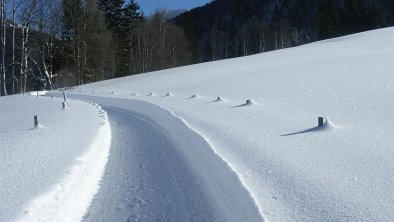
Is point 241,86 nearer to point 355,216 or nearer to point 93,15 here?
point 355,216

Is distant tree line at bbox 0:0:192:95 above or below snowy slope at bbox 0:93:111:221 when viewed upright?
above

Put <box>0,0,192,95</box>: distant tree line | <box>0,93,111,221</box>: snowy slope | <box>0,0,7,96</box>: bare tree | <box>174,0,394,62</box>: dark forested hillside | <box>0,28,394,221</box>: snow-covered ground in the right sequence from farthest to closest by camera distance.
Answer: <box>174,0,394,62</box>: dark forested hillside → <box>0,0,192,95</box>: distant tree line → <box>0,0,7,96</box>: bare tree → <box>0,28,394,221</box>: snow-covered ground → <box>0,93,111,221</box>: snowy slope

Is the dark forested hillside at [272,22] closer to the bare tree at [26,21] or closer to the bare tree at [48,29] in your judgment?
the bare tree at [48,29]

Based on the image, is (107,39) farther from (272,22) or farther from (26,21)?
(272,22)

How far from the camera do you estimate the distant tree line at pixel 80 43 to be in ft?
117

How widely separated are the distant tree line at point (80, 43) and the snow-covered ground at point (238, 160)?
23.9m

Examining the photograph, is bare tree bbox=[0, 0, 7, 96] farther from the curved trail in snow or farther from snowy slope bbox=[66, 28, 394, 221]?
the curved trail in snow

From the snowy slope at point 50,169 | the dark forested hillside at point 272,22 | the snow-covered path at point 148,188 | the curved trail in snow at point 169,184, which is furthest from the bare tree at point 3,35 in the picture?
the dark forested hillside at point 272,22

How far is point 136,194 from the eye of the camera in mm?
6309

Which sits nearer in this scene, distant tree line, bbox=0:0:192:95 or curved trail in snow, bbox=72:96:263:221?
curved trail in snow, bbox=72:96:263:221

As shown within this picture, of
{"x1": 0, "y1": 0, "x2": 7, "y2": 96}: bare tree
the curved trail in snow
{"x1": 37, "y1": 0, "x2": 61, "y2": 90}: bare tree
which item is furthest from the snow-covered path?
{"x1": 37, "y1": 0, "x2": 61, "y2": 90}: bare tree

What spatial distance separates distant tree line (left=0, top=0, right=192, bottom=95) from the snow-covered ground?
940 inches

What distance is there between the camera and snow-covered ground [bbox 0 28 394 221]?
5434 millimetres

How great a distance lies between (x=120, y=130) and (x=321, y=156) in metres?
6.45
